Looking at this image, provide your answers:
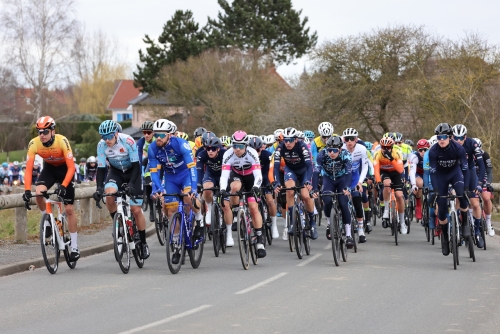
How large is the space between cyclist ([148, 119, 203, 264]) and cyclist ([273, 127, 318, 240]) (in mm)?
1956

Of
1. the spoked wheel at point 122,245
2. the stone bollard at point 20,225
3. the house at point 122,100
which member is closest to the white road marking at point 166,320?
the spoked wheel at point 122,245

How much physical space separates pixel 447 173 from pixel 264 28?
61.7 meters

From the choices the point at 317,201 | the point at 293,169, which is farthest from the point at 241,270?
the point at 317,201

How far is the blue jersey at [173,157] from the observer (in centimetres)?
1341

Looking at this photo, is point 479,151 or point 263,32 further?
point 263,32

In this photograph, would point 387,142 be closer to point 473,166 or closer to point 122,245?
point 473,166

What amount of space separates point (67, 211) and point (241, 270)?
2.64 m

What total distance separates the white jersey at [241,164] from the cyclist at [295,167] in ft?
1.90

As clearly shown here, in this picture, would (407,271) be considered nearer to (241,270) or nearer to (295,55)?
(241,270)

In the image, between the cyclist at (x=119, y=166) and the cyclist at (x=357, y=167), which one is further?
the cyclist at (x=357, y=167)

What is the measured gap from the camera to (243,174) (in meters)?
15.2

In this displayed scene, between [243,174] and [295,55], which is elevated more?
[295,55]

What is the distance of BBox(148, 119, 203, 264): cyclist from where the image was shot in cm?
1335

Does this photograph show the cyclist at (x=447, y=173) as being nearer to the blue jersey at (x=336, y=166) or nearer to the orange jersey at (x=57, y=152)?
the blue jersey at (x=336, y=166)
